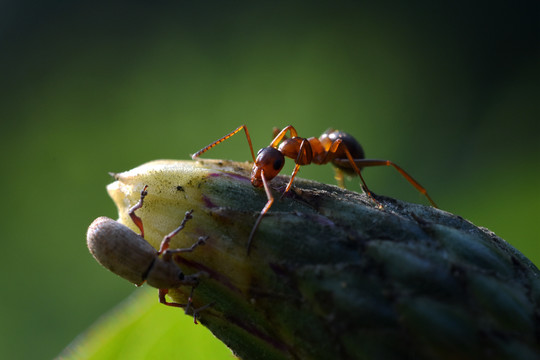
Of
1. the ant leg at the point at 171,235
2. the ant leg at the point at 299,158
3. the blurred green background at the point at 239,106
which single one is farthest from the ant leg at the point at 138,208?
the blurred green background at the point at 239,106

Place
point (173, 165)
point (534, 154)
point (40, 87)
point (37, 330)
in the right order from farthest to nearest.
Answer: point (40, 87), point (37, 330), point (534, 154), point (173, 165)

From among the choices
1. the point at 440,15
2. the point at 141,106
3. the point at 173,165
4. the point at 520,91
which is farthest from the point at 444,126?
the point at 173,165

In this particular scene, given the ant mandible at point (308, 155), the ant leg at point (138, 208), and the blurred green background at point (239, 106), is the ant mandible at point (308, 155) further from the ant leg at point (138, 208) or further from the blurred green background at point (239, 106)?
the blurred green background at point (239, 106)

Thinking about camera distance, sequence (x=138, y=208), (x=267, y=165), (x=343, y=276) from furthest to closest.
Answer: (x=267, y=165) → (x=138, y=208) → (x=343, y=276)

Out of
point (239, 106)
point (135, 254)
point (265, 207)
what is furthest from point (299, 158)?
point (239, 106)

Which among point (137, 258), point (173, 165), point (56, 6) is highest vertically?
point (56, 6)

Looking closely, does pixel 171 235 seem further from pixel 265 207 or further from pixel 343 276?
pixel 343 276

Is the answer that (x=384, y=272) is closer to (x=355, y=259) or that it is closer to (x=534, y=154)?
(x=355, y=259)

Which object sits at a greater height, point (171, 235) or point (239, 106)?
point (171, 235)
